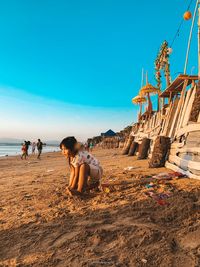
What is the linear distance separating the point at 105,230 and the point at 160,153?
5.55m

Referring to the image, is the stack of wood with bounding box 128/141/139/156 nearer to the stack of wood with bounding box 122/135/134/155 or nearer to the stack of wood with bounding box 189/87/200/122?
the stack of wood with bounding box 122/135/134/155

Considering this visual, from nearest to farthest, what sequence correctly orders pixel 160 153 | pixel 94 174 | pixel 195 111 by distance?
1. pixel 94 174
2. pixel 195 111
3. pixel 160 153

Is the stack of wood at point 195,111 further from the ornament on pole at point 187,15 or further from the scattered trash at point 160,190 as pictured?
the ornament on pole at point 187,15

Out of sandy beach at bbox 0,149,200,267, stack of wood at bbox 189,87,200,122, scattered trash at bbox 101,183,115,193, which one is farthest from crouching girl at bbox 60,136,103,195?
stack of wood at bbox 189,87,200,122

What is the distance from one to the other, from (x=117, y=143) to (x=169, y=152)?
32.9 m

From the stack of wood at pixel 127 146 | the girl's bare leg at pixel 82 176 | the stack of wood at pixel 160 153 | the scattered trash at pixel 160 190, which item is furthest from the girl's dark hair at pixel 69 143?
the stack of wood at pixel 127 146

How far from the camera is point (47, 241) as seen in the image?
10.8 feet

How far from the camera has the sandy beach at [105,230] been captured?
276cm

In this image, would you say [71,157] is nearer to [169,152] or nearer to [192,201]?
[192,201]

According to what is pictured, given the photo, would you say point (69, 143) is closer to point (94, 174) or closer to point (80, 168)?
point (80, 168)

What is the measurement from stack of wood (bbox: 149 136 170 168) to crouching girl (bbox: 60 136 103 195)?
3.47 metres

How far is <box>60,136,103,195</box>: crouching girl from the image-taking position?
5.16 m

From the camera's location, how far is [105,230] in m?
3.39

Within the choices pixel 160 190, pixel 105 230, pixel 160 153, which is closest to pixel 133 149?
pixel 160 153
